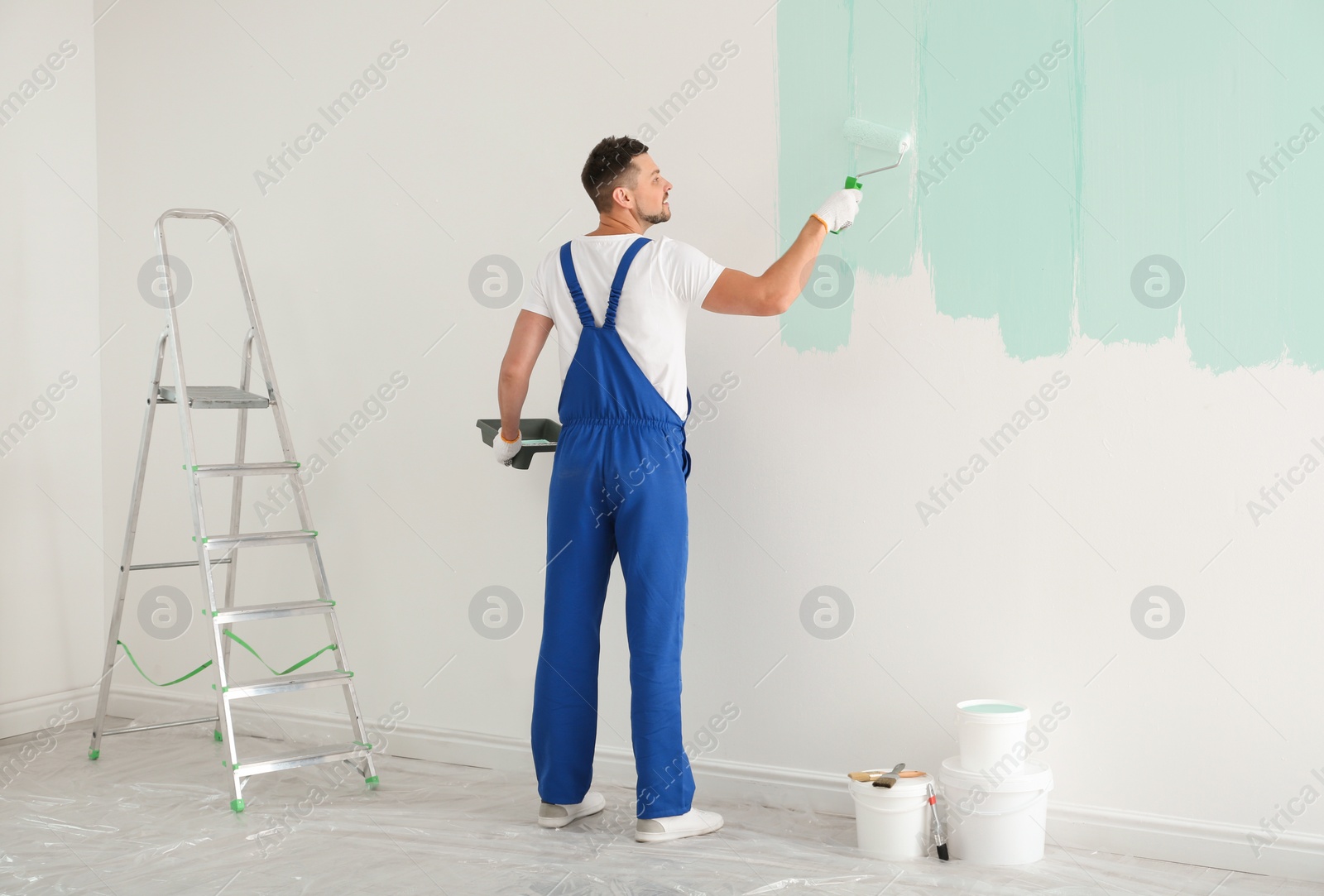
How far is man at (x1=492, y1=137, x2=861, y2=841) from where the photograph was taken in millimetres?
2377

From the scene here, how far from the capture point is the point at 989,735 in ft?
7.39

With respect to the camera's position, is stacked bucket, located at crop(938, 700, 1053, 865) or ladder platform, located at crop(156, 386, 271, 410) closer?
stacked bucket, located at crop(938, 700, 1053, 865)

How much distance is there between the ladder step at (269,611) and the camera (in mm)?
2758

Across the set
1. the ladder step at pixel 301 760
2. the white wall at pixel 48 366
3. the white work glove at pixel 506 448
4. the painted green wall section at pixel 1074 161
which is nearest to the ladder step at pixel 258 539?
the ladder step at pixel 301 760

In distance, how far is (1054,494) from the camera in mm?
2373

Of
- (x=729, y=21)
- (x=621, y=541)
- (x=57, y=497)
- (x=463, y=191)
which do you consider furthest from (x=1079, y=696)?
(x=57, y=497)

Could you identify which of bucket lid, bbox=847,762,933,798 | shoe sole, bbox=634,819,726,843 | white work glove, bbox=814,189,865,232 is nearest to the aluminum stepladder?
shoe sole, bbox=634,819,726,843

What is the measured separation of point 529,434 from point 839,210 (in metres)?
0.94

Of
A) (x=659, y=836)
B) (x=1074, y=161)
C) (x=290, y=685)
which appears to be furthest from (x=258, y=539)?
(x=1074, y=161)

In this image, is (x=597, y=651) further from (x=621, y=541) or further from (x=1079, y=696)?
(x=1079, y=696)

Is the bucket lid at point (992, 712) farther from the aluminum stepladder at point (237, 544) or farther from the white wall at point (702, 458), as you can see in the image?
the aluminum stepladder at point (237, 544)

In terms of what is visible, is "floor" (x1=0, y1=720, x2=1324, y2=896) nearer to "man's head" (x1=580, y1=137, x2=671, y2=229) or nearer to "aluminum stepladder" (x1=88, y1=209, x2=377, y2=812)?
"aluminum stepladder" (x1=88, y1=209, x2=377, y2=812)

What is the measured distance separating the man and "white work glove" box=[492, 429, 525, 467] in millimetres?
150

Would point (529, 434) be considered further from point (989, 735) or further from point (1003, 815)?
point (1003, 815)
